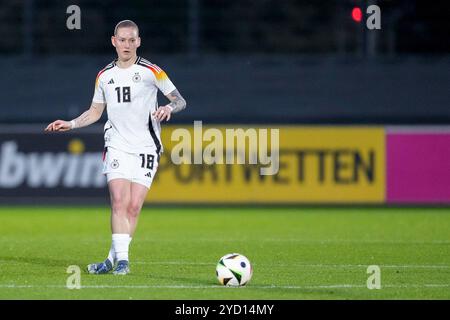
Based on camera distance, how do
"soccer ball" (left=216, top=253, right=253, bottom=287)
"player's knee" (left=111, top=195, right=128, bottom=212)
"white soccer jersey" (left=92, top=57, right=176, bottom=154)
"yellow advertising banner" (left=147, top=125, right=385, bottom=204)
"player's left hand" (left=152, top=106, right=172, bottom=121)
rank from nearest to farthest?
"soccer ball" (left=216, top=253, right=253, bottom=287) < "player's left hand" (left=152, top=106, right=172, bottom=121) < "player's knee" (left=111, top=195, right=128, bottom=212) < "white soccer jersey" (left=92, top=57, right=176, bottom=154) < "yellow advertising banner" (left=147, top=125, right=385, bottom=204)

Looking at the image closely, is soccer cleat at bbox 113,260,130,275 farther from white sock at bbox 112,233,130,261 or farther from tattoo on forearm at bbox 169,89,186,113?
tattoo on forearm at bbox 169,89,186,113

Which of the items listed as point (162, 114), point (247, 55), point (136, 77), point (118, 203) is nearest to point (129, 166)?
point (118, 203)

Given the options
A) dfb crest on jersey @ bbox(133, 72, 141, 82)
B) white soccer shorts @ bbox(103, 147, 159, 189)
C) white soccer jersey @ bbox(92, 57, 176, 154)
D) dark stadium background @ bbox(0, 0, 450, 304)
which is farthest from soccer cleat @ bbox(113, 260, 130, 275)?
dfb crest on jersey @ bbox(133, 72, 141, 82)

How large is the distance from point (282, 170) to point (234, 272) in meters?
12.3

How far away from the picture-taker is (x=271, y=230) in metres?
16.4

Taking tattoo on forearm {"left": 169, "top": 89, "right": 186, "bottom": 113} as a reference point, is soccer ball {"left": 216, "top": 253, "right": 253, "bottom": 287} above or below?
below

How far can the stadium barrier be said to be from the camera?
21375 millimetres

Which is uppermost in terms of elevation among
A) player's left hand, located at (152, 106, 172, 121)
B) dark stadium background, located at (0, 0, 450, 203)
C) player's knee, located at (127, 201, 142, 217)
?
dark stadium background, located at (0, 0, 450, 203)

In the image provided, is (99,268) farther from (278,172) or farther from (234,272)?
(278,172)

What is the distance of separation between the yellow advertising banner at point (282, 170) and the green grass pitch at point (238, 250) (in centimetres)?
34

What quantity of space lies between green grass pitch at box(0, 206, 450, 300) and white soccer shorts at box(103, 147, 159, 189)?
92cm

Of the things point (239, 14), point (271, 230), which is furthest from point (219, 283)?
point (239, 14)

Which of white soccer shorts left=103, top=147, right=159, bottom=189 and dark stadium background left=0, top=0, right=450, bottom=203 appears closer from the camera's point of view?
white soccer shorts left=103, top=147, right=159, bottom=189

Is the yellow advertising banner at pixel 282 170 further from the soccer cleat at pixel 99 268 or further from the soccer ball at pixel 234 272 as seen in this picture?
the soccer ball at pixel 234 272
